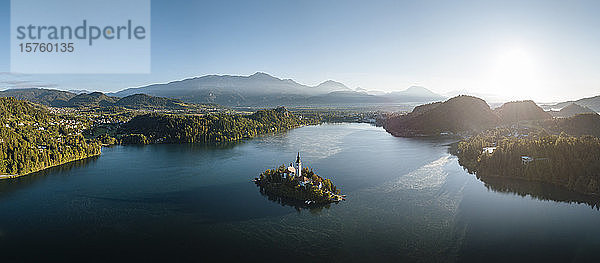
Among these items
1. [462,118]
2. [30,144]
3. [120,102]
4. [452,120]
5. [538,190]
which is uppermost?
[120,102]

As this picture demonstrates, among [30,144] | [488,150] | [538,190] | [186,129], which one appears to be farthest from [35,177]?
[488,150]

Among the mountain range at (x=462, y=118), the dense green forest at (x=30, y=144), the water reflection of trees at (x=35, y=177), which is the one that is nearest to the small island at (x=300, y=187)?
the water reflection of trees at (x=35, y=177)

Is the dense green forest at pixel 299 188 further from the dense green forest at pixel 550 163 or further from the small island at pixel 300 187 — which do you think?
the dense green forest at pixel 550 163

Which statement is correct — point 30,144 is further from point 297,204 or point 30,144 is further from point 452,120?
point 452,120

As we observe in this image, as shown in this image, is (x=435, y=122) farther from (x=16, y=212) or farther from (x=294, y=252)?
(x=16, y=212)

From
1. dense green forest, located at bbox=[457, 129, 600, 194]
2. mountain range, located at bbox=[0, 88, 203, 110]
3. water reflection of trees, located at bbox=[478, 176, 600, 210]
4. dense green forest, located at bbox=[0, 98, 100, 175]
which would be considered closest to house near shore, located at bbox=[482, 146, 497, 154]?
dense green forest, located at bbox=[457, 129, 600, 194]
